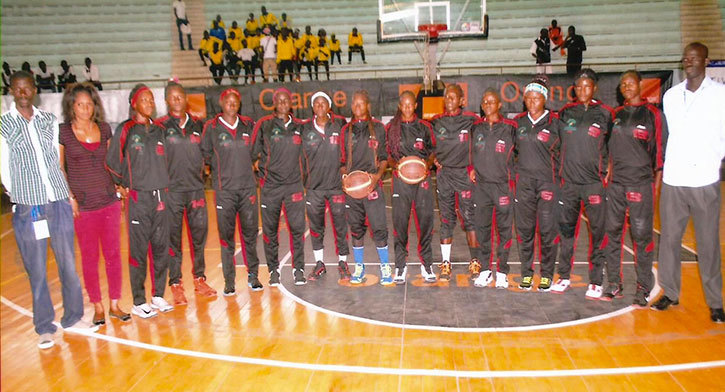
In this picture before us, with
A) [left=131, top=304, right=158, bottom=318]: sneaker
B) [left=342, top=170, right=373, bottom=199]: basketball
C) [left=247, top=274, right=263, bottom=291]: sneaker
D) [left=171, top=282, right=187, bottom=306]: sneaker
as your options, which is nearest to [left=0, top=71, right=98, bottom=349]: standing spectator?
[left=131, top=304, right=158, bottom=318]: sneaker

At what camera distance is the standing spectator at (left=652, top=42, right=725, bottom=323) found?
5.14m

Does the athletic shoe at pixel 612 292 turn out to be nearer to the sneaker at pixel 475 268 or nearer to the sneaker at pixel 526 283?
the sneaker at pixel 526 283

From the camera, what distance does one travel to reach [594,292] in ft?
19.5

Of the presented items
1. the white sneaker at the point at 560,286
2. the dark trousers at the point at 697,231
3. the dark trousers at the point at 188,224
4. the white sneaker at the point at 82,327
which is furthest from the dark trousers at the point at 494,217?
the white sneaker at the point at 82,327

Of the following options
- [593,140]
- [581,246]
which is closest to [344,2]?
[581,246]

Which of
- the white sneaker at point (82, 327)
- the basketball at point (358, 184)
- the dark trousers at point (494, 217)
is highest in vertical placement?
the basketball at point (358, 184)

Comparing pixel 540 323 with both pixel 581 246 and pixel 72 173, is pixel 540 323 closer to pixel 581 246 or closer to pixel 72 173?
pixel 581 246

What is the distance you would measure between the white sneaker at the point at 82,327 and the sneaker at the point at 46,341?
0.24 meters

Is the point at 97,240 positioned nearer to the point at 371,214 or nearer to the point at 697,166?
the point at 371,214

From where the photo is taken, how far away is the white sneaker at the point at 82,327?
18.3 feet

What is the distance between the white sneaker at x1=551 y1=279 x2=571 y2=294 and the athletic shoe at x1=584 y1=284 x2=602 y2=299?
11.1 inches

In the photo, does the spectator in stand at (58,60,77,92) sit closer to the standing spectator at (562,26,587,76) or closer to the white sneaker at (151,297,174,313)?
the white sneaker at (151,297,174,313)

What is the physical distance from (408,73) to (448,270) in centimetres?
1365

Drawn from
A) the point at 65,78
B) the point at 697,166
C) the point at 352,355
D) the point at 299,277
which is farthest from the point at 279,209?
the point at 65,78
